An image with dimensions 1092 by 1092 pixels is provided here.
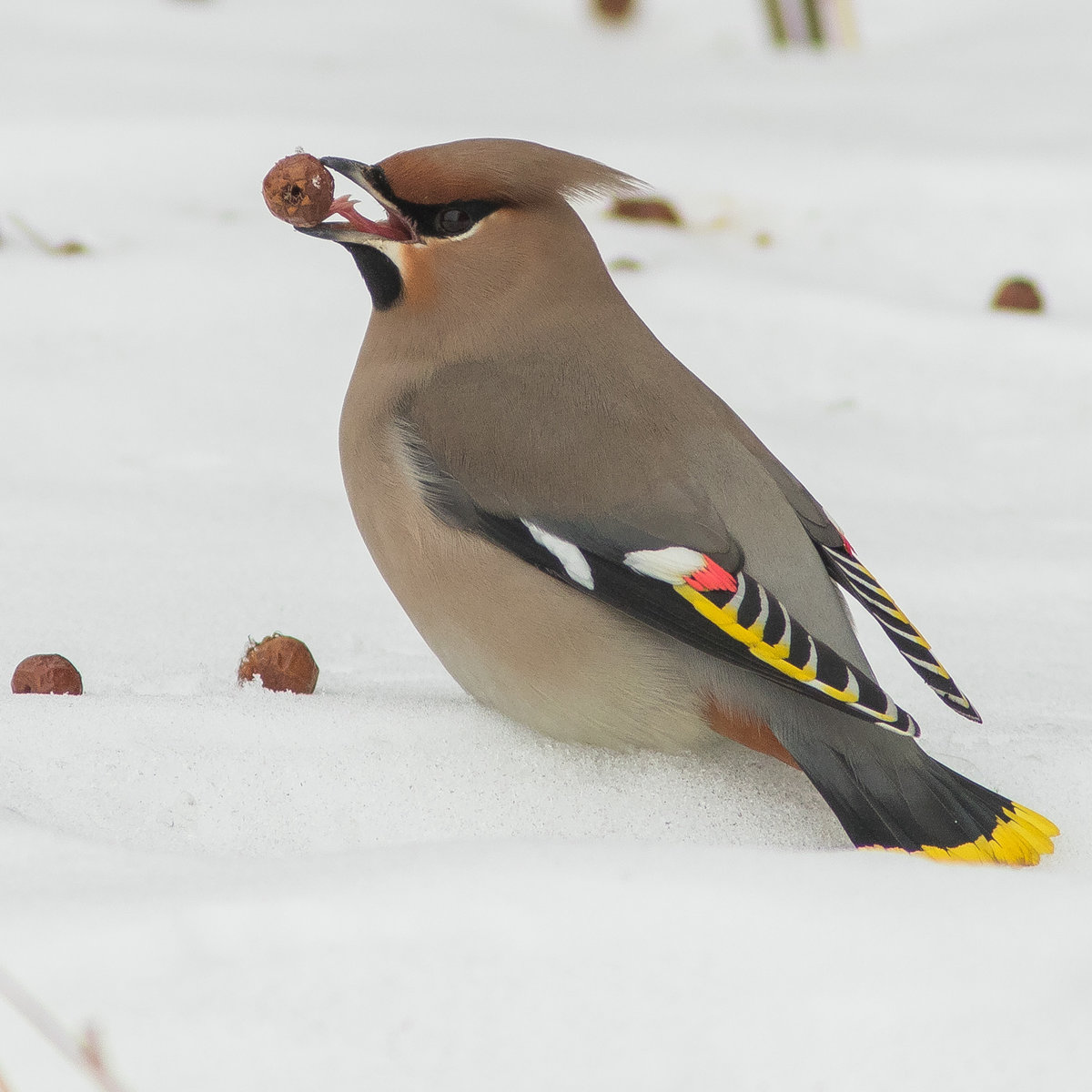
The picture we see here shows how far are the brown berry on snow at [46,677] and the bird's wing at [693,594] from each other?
1.93ft

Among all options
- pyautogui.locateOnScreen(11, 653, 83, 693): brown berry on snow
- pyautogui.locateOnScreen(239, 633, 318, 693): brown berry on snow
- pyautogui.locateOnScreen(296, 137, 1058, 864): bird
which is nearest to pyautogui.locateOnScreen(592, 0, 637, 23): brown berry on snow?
pyautogui.locateOnScreen(296, 137, 1058, 864): bird

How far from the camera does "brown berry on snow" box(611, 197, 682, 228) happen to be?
4.50 m

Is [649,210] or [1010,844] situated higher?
[649,210]

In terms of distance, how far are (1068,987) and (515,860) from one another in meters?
0.50

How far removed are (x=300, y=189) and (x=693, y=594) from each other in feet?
2.50

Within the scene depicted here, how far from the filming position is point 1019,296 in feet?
13.6

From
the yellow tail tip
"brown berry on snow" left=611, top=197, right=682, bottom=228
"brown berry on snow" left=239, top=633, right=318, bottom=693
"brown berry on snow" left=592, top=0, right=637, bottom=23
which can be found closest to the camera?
the yellow tail tip

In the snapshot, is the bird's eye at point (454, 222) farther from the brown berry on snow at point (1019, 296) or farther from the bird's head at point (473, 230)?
the brown berry on snow at point (1019, 296)

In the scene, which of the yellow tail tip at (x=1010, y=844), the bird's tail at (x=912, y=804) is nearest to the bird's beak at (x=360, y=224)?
the bird's tail at (x=912, y=804)

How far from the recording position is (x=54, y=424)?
342 cm

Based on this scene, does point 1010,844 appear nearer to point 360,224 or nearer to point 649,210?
point 360,224

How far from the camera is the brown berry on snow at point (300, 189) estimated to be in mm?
2160

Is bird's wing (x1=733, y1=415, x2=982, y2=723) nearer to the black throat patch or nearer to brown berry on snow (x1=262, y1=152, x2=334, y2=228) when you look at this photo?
the black throat patch

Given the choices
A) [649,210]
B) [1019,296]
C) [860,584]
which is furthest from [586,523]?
[649,210]
